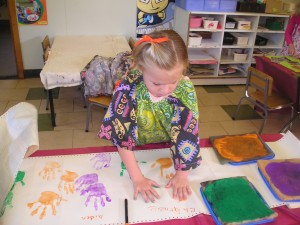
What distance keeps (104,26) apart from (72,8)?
17.0 inches

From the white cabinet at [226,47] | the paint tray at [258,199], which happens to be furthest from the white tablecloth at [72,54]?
the paint tray at [258,199]

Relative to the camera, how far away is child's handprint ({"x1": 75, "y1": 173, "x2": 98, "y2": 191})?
101 centimetres

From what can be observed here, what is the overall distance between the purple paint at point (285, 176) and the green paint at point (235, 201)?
0.35 ft

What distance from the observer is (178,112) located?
106cm

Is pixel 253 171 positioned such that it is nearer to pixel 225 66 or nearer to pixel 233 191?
pixel 233 191

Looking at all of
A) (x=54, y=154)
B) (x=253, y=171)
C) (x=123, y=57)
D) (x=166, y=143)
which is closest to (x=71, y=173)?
(x=54, y=154)

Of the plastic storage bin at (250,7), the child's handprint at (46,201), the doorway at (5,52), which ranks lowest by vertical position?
the doorway at (5,52)

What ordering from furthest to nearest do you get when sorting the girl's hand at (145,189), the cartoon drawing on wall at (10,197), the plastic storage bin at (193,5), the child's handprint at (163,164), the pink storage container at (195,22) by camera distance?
1. the pink storage container at (195,22)
2. the plastic storage bin at (193,5)
3. the child's handprint at (163,164)
4. the girl's hand at (145,189)
5. the cartoon drawing on wall at (10,197)

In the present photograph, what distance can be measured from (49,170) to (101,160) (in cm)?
19

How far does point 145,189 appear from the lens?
3.19 ft

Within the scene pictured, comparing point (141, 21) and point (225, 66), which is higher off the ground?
point (141, 21)

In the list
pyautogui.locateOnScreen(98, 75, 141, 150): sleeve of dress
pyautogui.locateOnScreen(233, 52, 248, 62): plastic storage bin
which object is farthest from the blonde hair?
pyautogui.locateOnScreen(233, 52, 248, 62): plastic storage bin

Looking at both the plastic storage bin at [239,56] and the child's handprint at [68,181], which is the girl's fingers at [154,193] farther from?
the plastic storage bin at [239,56]

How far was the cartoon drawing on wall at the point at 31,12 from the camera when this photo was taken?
135 inches
